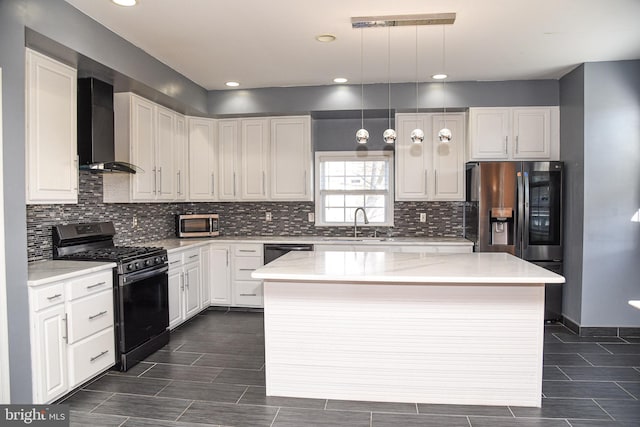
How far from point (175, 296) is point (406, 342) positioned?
8.42ft

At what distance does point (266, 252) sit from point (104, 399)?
2524 millimetres

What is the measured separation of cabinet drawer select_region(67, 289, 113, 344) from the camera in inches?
119

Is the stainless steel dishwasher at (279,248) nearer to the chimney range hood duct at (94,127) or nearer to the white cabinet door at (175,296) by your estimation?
the white cabinet door at (175,296)

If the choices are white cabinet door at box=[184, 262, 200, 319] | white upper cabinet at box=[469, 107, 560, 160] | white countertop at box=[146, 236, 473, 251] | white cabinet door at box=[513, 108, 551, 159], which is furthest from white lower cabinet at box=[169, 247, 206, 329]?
white cabinet door at box=[513, 108, 551, 159]

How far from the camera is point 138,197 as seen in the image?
445 cm

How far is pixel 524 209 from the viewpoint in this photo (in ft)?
15.5

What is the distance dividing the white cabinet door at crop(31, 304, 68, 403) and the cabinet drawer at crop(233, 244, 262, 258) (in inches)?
99.5

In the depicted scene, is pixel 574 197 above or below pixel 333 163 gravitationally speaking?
below

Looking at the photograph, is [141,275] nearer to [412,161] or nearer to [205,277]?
[205,277]

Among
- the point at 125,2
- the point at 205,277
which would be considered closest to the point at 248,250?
the point at 205,277

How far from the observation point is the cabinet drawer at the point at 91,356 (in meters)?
3.03

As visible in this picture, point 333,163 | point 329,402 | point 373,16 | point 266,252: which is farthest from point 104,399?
point 333,163

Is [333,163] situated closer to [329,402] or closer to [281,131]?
[281,131]

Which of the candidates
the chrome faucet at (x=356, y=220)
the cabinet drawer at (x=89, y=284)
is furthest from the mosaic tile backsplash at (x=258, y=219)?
the cabinet drawer at (x=89, y=284)
